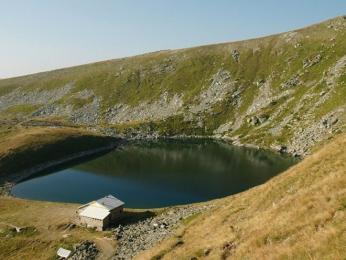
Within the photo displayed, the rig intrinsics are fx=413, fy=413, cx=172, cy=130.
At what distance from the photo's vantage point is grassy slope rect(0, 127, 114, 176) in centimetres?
12862

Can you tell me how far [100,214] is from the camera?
239ft

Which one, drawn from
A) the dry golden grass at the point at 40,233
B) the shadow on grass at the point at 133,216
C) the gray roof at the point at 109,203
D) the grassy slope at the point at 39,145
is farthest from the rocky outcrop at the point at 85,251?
the grassy slope at the point at 39,145

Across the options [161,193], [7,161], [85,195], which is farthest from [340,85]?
[7,161]

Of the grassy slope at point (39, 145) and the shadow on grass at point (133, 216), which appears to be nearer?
the shadow on grass at point (133, 216)

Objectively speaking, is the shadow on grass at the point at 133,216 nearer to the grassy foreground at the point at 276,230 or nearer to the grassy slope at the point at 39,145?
the grassy foreground at the point at 276,230

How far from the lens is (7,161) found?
414 feet

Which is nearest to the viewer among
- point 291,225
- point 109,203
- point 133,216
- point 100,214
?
point 291,225

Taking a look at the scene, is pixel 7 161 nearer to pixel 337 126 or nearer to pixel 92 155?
pixel 92 155

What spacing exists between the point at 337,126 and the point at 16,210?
102 meters

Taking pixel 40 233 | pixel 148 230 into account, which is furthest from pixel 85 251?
pixel 40 233

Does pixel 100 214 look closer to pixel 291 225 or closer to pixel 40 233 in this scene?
pixel 40 233

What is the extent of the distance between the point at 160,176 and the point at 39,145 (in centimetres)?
4988

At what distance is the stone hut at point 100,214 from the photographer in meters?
72.1

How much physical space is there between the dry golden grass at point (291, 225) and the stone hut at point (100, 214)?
88.4 ft
